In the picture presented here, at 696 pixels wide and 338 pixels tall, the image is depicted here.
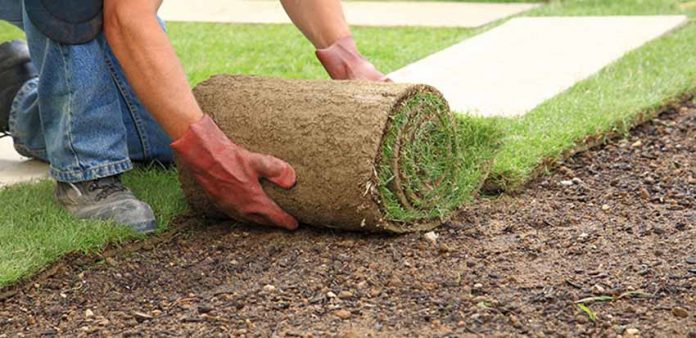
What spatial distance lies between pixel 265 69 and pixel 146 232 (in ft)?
7.32

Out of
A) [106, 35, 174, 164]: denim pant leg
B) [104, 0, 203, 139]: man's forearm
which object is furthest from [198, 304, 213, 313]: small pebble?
[106, 35, 174, 164]: denim pant leg

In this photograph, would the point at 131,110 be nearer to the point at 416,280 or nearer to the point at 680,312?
the point at 416,280

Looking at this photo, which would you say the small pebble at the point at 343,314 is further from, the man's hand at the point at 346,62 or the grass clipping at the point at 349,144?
the man's hand at the point at 346,62

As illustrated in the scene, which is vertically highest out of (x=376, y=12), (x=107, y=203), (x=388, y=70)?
(x=107, y=203)

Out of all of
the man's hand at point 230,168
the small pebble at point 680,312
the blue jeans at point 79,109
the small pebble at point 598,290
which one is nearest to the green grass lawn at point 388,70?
the blue jeans at point 79,109

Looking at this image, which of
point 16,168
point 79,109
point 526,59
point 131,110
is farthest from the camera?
point 526,59

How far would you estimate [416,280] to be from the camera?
10.6ft

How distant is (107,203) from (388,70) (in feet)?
7.17

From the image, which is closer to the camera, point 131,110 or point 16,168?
point 131,110

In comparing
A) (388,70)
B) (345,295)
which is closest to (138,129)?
(345,295)

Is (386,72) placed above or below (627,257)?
below

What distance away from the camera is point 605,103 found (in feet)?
15.8

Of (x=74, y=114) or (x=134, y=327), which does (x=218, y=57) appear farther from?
(x=134, y=327)

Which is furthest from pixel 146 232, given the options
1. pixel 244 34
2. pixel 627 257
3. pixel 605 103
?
pixel 244 34
